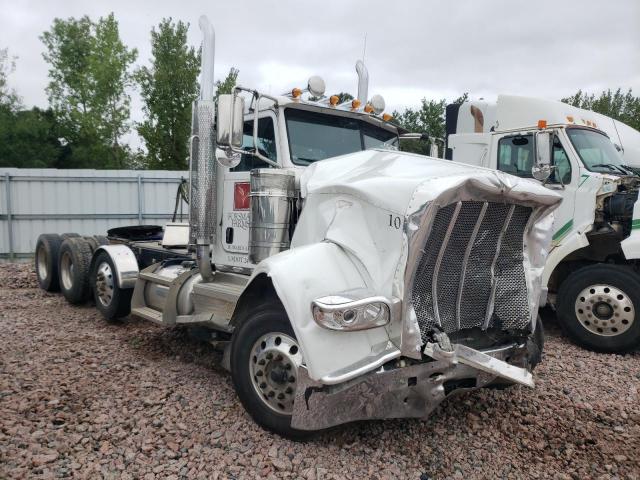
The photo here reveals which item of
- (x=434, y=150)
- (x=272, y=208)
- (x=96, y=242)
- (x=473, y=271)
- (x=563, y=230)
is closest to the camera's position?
(x=473, y=271)

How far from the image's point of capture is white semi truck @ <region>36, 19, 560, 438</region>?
281 cm

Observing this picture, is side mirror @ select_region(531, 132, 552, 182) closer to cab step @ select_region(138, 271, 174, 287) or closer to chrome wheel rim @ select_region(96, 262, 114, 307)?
cab step @ select_region(138, 271, 174, 287)

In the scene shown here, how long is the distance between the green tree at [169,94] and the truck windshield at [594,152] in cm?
1057

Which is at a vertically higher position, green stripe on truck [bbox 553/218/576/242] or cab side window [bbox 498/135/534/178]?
cab side window [bbox 498/135/534/178]

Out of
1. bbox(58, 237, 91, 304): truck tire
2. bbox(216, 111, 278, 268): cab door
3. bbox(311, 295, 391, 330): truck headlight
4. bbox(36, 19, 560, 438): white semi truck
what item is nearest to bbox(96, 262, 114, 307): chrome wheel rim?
bbox(58, 237, 91, 304): truck tire

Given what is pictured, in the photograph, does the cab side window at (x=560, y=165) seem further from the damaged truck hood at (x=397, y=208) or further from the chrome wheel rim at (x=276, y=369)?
the chrome wheel rim at (x=276, y=369)

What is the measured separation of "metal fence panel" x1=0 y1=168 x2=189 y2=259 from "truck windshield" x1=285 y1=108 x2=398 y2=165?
8407 millimetres

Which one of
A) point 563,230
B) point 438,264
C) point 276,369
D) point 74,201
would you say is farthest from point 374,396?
point 74,201

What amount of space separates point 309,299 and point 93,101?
1085 inches

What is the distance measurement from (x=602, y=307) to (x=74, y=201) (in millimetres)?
12104

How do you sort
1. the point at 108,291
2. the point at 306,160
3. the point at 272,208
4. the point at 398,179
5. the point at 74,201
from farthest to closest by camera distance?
the point at 74,201 → the point at 108,291 → the point at 306,160 → the point at 272,208 → the point at 398,179

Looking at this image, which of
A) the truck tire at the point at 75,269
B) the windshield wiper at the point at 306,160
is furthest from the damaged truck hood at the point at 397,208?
the truck tire at the point at 75,269

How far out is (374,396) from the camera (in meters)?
2.86

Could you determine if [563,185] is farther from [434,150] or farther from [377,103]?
[377,103]
